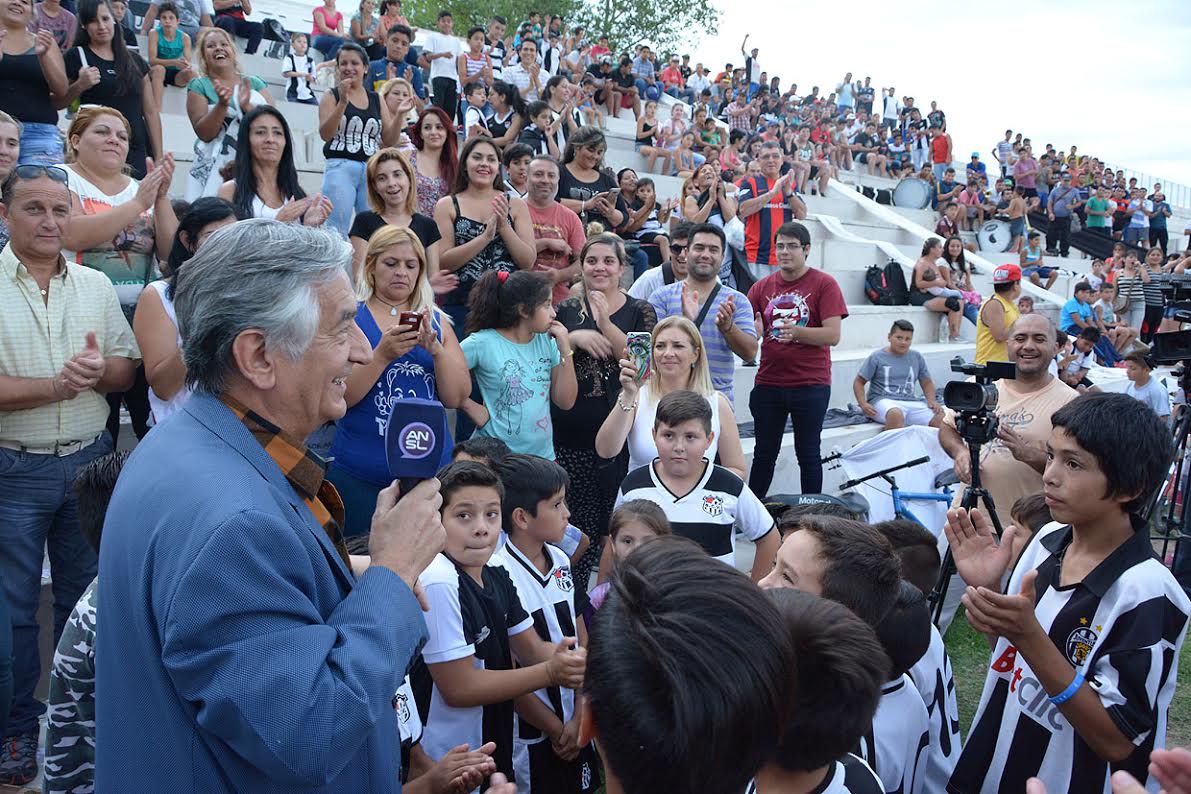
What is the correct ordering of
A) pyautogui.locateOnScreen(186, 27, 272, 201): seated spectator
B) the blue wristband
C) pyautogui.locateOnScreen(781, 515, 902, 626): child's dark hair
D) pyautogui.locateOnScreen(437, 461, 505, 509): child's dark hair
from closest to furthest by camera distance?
the blue wristband, pyautogui.locateOnScreen(781, 515, 902, 626): child's dark hair, pyautogui.locateOnScreen(437, 461, 505, 509): child's dark hair, pyautogui.locateOnScreen(186, 27, 272, 201): seated spectator

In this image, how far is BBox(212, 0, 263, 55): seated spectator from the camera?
11.1 meters

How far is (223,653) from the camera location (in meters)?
1.32

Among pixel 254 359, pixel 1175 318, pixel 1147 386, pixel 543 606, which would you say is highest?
pixel 1175 318

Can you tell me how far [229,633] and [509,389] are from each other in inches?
122

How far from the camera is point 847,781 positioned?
169 centimetres

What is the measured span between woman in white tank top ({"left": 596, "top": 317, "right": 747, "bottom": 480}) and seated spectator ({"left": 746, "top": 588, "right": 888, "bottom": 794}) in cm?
265

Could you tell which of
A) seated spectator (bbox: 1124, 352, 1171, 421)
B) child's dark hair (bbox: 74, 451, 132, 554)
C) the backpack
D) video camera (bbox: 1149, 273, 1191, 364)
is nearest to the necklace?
child's dark hair (bbox: 74, 451, 132, 554)

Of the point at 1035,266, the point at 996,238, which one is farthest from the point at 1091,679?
the point at 996,238

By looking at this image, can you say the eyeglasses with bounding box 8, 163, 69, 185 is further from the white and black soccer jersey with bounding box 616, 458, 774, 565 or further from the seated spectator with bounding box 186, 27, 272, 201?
the white and black soccer jersey with bounding box 616, 458, 774, 565

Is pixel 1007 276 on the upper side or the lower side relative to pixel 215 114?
lower

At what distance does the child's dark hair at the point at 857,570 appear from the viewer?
7.36 feet

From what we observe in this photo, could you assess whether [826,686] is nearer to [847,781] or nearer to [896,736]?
[847,781]

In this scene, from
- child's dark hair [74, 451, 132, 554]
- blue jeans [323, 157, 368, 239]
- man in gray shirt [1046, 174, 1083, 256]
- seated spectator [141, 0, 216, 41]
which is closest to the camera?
child's dark hair [74, 451, 132, 554]

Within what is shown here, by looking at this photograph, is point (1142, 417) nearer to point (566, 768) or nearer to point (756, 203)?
point (566, 768)
